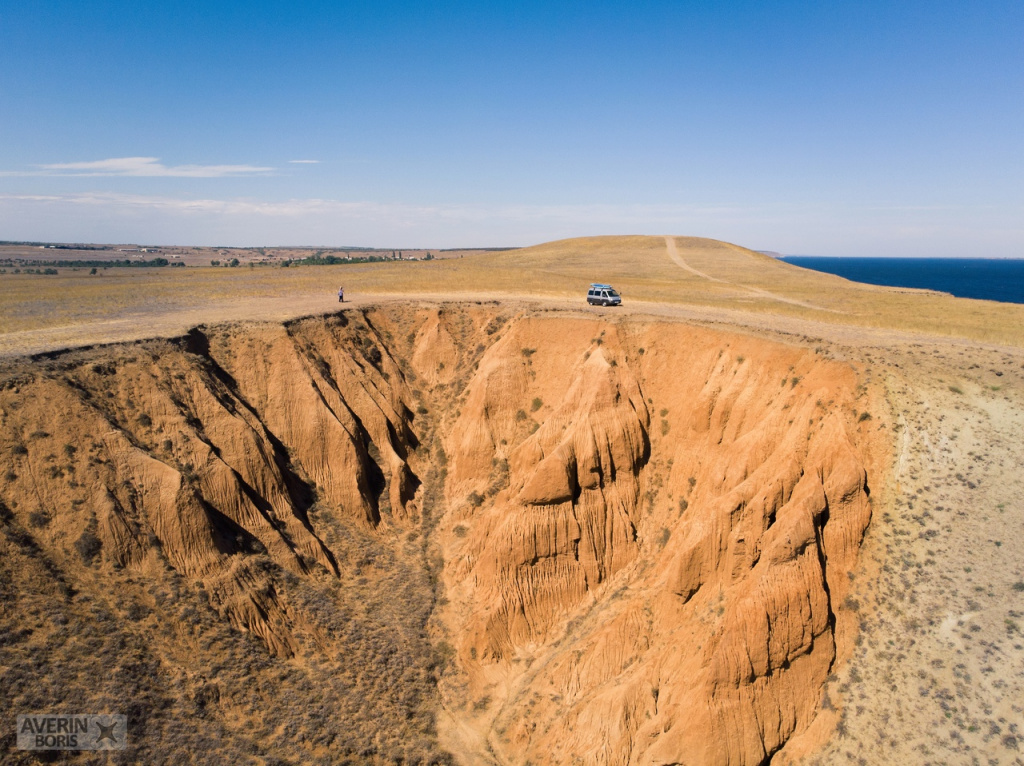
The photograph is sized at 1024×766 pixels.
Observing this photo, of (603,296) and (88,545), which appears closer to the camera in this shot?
(88,545)

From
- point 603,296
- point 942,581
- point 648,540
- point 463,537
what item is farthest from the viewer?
point 603,296

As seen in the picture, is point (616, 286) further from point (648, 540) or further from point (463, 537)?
point (463, 537)

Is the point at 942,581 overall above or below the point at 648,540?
above

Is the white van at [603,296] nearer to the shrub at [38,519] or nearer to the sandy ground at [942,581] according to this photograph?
the sandy ground at [942,581]

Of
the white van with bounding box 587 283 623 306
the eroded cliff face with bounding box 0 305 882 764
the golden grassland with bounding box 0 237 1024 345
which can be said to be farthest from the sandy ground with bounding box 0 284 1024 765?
the white van with bounding box 587 283 623 306

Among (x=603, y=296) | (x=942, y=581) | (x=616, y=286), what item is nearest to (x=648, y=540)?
(x=942, y=581)

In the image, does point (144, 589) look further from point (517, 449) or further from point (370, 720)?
point (517, 449)

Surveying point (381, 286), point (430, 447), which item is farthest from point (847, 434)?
point (381, 286)
